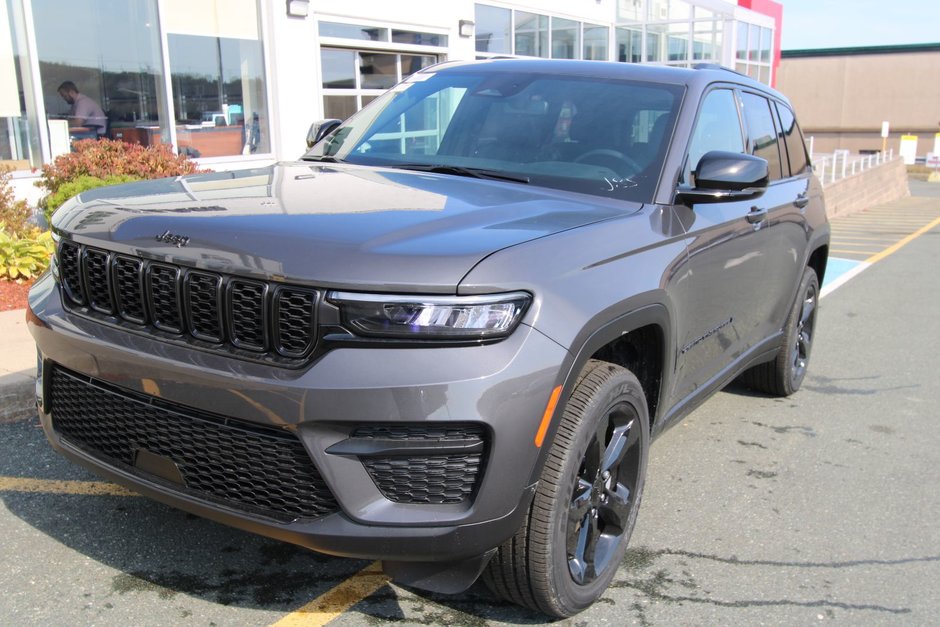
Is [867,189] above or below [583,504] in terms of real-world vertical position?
below

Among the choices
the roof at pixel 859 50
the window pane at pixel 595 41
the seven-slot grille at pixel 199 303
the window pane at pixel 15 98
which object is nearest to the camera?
the seven-slot grille at pixel 199 303

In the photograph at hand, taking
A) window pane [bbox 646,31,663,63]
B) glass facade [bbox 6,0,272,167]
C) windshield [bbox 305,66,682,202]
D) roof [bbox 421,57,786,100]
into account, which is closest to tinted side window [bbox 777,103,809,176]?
roof [bbox 421,57,786,100]

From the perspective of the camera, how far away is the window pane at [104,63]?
9.68 m

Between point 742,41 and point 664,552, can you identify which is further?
point 742,41

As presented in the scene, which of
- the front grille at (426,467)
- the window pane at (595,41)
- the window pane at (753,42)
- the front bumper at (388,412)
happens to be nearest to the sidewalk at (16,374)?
the front bumper at (388,412)

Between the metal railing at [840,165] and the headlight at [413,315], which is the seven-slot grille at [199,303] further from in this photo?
the metal railing at [840,165]

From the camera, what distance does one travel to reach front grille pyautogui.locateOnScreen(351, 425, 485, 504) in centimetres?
250

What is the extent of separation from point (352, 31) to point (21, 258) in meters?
7.13

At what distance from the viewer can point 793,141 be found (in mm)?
5637

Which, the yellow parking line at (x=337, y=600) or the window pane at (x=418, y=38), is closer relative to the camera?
the yellow parking line at (x=337, y=600)

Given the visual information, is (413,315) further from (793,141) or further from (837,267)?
(837,267)

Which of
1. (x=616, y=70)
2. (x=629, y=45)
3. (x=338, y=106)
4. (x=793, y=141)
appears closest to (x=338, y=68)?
(x=338, y=106)

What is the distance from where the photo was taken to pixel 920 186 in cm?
4188

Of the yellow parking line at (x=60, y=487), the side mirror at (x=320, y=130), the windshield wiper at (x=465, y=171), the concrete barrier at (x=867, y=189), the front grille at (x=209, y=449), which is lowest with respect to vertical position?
the concrete barrier at (x=867, y=189)
